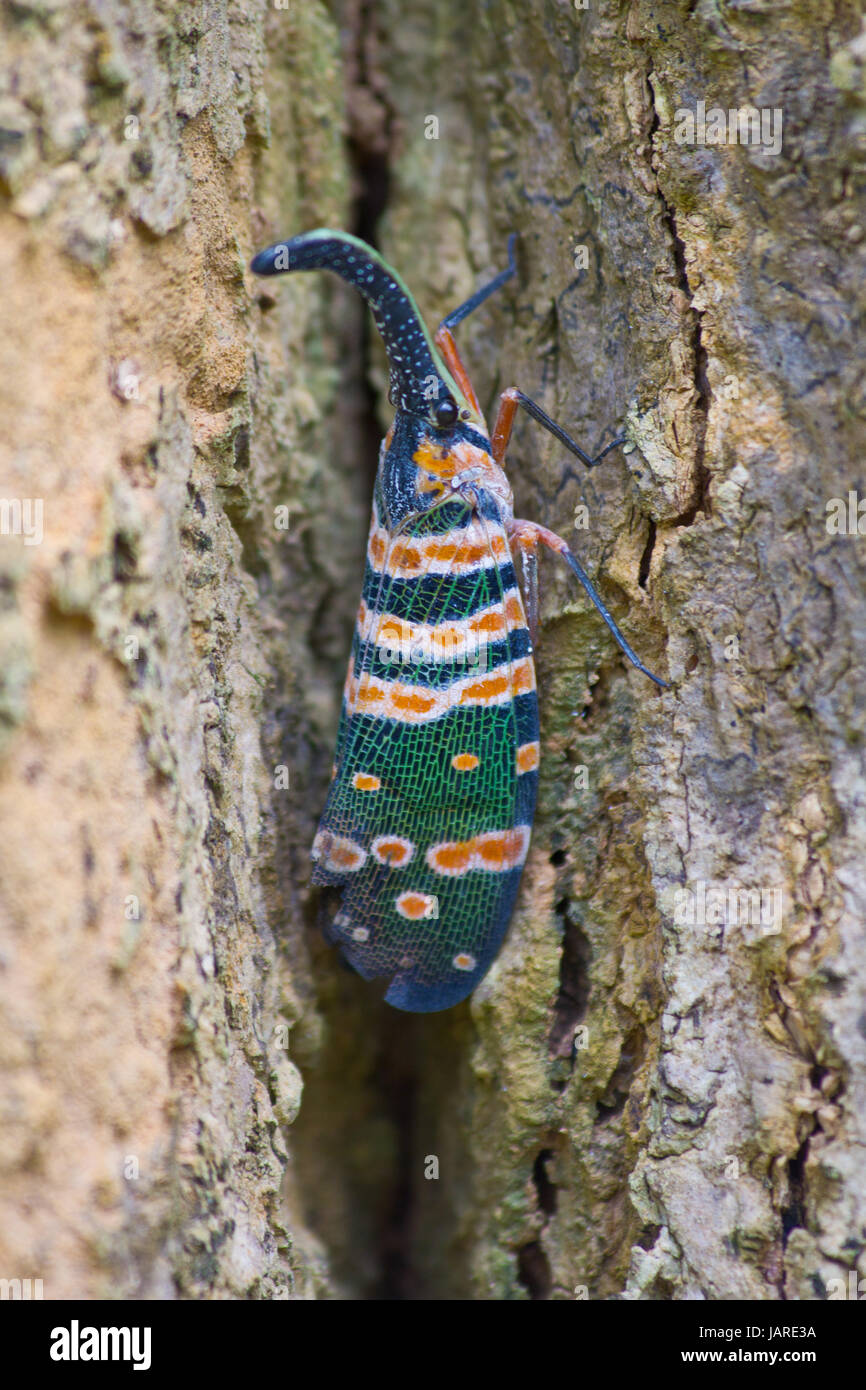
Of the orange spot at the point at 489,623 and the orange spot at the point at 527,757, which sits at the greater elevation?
the orange spot at the point at 489,623

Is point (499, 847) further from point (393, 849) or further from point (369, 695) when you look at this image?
point (369, 695)

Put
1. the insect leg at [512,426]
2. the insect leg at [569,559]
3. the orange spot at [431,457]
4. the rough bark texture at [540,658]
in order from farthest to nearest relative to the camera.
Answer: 1. the orange spot at [431,457]
2. the insect leg at [512,426]
3. the insect leg at [569,559]
4. the rough bark texture at [540,658]

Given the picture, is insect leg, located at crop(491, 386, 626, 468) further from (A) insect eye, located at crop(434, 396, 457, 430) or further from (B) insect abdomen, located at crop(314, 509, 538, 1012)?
(B) insect abdomen, located at crop(314, 509, 538, 1012)

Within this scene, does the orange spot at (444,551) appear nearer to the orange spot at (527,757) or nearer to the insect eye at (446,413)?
the insect eye at (446,413)

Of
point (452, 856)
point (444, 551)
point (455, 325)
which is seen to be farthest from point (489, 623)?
point (455, 325)

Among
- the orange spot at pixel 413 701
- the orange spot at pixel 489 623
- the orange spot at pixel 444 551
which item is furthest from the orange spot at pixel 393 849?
the orange spot at pixel 444 551

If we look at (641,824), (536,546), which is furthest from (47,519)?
(641,824)

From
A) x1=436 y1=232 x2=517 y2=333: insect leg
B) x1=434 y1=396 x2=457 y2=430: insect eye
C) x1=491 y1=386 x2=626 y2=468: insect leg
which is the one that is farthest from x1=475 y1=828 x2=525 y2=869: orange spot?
x1=436 y1=232 x2=517 y2=333: insect leg
